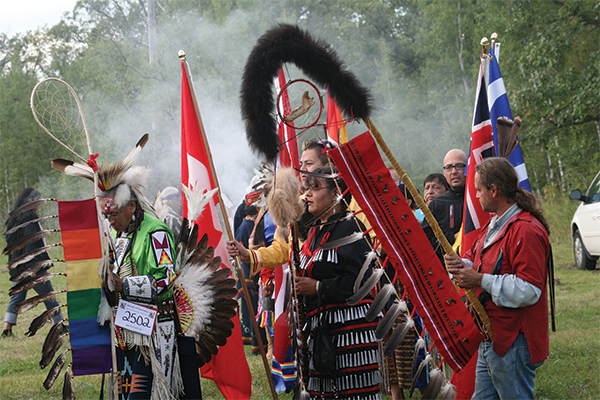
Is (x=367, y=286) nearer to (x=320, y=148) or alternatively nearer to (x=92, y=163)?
(x=92, y=163)

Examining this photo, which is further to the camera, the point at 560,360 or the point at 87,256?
the point at 560,360

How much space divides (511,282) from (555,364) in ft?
9.93

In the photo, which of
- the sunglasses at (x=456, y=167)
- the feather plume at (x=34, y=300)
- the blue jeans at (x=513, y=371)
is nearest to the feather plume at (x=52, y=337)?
the feather plume at (x=34, y=300)

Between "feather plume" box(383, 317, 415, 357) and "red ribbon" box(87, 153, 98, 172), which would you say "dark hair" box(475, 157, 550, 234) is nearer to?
"feather plume" box(383, 317, 415, 357)

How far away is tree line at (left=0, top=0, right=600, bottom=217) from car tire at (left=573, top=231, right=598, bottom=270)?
366 centimetres

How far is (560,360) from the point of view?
205 inches

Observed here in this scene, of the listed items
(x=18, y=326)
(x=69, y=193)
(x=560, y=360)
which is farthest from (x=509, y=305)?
(x=69, y=193)

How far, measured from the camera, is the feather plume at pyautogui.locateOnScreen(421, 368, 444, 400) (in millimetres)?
2602

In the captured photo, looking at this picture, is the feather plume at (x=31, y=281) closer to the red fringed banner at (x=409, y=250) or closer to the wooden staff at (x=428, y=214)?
the red fringed banner at (x=409, y=250)

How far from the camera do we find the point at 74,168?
319cm

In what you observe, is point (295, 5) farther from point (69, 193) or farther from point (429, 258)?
point (429, 258)

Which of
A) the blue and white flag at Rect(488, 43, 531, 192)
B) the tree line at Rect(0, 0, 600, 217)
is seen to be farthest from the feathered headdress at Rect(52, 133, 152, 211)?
the tree line at Rect(0, 0, 600, 217)

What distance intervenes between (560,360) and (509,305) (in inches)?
122

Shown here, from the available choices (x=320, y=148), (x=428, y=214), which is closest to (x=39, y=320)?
(x=428, y=214)
